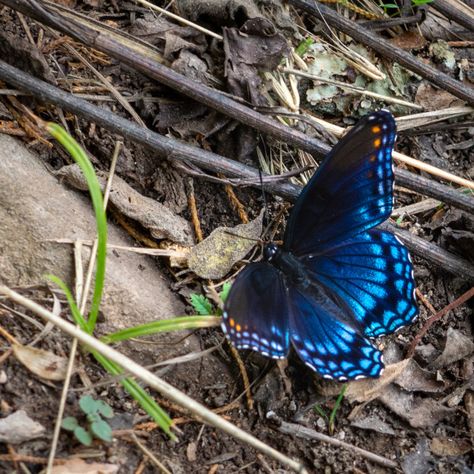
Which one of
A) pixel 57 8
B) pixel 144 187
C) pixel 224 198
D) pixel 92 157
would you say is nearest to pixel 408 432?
pixel 224 198

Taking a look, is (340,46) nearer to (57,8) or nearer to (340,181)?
(340,181)

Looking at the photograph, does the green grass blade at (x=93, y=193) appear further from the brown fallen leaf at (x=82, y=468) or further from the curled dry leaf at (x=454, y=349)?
the curled dry leaf at (x=454, y=349)

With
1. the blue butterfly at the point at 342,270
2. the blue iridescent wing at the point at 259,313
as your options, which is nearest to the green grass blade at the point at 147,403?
the blue iridescent wing at the point at 259,313

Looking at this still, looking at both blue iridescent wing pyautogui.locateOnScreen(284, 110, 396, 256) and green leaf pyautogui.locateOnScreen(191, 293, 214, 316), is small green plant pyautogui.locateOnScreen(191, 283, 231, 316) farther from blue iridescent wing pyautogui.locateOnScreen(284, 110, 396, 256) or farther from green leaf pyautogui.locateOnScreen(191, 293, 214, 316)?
blue iridescent wing pyautogui.locateOnScreen(284, 110, 396, 256)

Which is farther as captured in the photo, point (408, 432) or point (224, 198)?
point (224, 198)

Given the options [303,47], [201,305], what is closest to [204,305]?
[201,305]

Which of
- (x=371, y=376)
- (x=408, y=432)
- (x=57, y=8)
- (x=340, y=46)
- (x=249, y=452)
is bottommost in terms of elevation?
(x=249, y=452)

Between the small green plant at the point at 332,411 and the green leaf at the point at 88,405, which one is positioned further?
the small green plant at the point at 332,411

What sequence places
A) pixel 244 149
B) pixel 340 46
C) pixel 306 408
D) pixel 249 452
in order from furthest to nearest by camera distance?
pixel 340 46 < pixel 244 149 < pixel 306 408 < pixel 249 452
